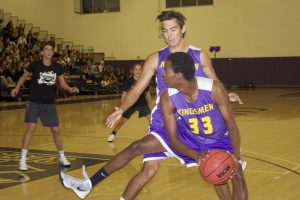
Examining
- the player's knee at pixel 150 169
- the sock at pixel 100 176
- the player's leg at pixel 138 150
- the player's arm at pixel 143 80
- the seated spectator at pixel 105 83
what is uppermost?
the player's arm at pixel 143 80

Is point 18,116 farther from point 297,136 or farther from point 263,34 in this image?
point 263,34

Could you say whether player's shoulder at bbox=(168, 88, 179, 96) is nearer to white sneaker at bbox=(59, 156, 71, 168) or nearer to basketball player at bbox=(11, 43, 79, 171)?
basketball player at bbox=(11, 43, 79, 171)

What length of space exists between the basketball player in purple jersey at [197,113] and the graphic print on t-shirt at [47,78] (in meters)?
3.62

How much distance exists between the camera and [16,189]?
6281 millimetres

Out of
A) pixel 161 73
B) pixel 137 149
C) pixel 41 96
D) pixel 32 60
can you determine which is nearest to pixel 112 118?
pixel 137 149

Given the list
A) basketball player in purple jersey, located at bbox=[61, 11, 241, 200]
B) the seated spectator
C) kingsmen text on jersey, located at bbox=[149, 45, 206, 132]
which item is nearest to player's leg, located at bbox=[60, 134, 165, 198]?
basketball player in purple jersey, located at bbox=[61, 11, 241, 200]

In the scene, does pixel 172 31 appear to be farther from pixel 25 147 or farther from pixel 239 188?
pixel 25 147

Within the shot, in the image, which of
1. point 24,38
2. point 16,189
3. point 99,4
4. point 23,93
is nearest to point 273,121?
point 16,189

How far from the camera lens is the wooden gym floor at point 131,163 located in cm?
607

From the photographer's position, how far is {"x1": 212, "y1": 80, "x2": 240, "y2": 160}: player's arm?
4074 mm

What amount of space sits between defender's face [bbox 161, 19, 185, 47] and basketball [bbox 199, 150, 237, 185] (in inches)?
52.4

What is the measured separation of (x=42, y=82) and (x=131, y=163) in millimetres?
1894

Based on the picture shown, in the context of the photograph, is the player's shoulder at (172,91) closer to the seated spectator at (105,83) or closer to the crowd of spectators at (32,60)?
the crowd of spectators at (32,60)

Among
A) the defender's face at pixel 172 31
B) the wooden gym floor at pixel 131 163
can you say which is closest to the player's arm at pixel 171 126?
the defender's face at pixel 172 31
